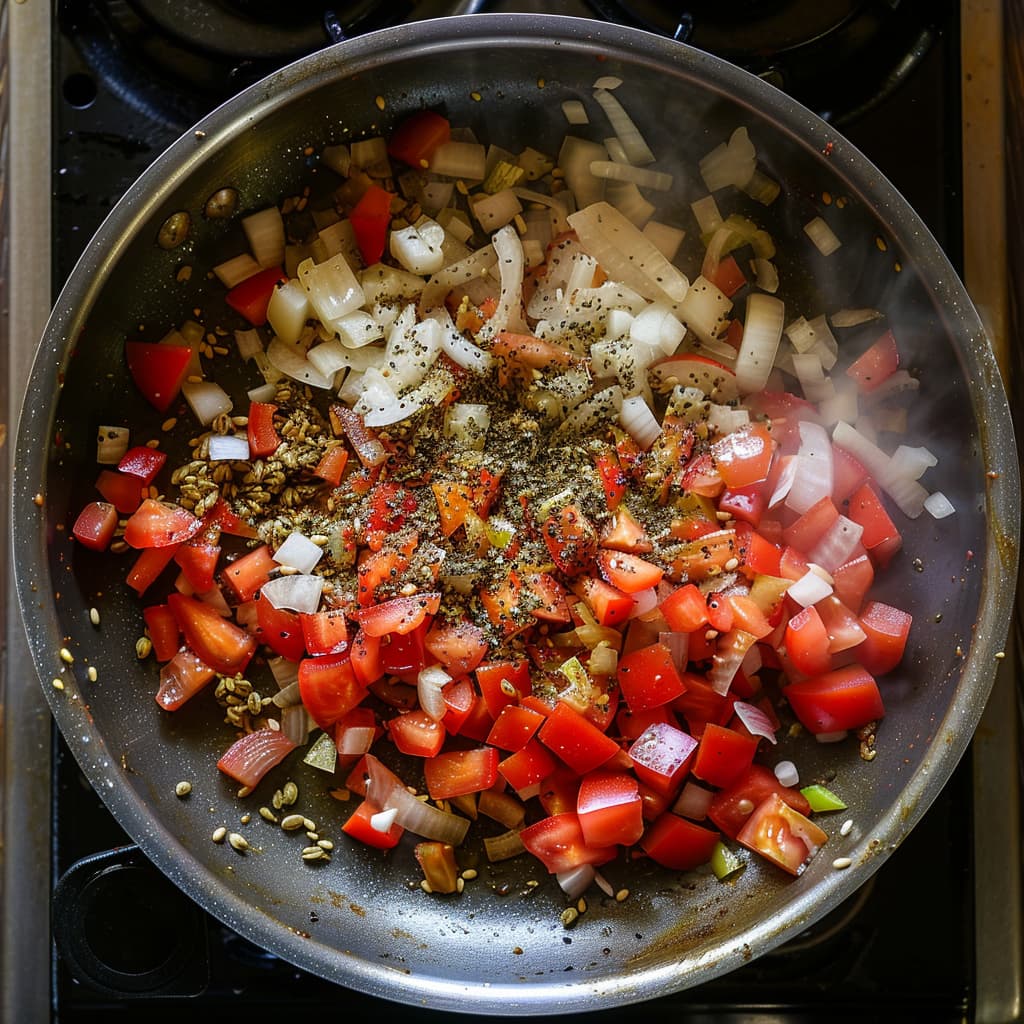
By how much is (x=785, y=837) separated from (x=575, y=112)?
1096mm

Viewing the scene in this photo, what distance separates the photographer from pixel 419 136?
1435 millimetres

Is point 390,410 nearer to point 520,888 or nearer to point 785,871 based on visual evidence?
point 520,888

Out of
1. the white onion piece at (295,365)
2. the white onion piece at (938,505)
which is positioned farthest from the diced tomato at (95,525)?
the white onion piece at (938,505)

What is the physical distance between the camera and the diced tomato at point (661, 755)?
4.49 ft

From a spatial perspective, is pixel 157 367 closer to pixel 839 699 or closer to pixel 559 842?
pixel 559 842

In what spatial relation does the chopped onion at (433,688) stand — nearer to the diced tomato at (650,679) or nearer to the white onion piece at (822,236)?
the diced tomato at (650,679)

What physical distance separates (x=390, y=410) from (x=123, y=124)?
0.58m

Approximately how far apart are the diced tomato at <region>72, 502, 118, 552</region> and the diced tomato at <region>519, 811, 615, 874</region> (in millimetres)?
735

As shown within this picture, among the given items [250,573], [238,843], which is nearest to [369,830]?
[238,843]

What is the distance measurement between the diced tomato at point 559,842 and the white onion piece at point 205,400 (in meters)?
0.77

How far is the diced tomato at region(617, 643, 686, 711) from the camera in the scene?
1.35m

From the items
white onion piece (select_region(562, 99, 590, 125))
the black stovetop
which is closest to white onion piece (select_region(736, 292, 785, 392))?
the black stovetop

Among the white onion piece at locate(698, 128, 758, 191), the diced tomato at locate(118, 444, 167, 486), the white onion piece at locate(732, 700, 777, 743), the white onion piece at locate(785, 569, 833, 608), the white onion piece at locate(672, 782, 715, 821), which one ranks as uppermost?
the white onion piece at locate(698, 128, 758, 191)

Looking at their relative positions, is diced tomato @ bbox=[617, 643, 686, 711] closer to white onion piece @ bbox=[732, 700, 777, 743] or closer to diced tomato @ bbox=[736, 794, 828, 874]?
white onion piece @ bbox=[732, 700, 777, 743]
